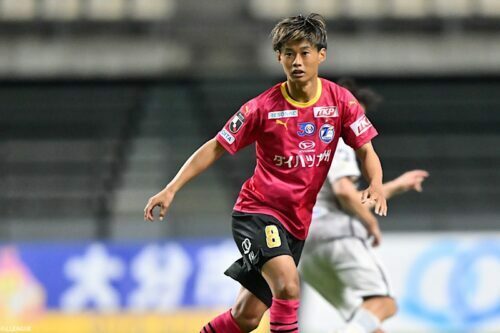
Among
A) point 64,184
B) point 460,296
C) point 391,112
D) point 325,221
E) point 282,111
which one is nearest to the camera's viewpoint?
point 282,111

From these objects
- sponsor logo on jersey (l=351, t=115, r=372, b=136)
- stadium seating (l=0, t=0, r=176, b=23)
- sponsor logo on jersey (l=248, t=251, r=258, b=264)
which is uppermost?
stadium seating (l=0, t=0, r=176, b=23)

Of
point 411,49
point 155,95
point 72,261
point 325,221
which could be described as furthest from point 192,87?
point 325,221

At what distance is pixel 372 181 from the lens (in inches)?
168

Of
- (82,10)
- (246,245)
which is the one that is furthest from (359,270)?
(82,10)

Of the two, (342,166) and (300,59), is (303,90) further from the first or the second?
(342,166)

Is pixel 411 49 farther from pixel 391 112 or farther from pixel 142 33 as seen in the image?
pixel 142 33

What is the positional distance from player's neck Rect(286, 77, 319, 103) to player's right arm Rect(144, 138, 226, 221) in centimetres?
42

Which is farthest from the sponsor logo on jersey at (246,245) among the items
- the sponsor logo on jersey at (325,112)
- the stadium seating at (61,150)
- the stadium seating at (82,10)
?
→ the stadium seating at (82,10)

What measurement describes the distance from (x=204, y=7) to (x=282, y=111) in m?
8.54

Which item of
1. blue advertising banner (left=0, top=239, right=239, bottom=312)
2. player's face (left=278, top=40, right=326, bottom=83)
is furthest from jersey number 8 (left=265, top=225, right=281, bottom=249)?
blue advertising banner (left=0, top=239, right=239, bottom=312)

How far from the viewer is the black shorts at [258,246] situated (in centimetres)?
429

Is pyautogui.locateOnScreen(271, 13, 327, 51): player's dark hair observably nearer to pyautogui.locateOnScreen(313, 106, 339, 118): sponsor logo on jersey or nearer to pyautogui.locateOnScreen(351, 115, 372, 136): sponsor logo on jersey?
pyautogui.locateOnScreen(313, 106, 339, 118): sponsor logo on jersey

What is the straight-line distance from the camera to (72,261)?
895cm

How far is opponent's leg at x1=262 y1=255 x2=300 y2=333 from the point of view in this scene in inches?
164
